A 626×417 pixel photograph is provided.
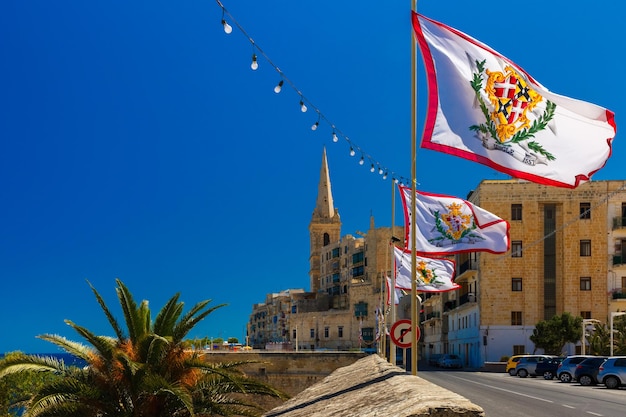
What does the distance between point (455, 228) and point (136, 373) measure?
28.1ft

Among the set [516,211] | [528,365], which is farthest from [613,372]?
[516,211]

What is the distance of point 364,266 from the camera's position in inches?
5059

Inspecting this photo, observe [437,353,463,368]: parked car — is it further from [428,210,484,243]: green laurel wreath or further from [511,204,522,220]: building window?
[428,210,484,243]: green laurel wreath

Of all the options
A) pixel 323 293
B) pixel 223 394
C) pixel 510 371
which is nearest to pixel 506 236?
pixel 223 394

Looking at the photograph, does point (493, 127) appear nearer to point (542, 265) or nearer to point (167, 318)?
point (167, 318)

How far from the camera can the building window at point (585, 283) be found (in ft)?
225

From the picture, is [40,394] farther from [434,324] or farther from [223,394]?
[434,324]

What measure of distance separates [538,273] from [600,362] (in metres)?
30.7

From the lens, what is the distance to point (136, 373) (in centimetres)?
1838

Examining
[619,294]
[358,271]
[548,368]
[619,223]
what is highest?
[619,223]

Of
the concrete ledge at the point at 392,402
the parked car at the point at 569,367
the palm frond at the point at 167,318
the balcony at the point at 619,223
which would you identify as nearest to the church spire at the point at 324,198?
the balcony at the point at 619,223

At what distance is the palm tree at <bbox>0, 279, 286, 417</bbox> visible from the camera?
18.3 metres

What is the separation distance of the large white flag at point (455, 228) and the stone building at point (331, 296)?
229 feet

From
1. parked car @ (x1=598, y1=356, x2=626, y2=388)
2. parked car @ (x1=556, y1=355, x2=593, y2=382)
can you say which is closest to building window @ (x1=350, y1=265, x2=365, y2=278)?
parked car @ (x1=556, y1=355, x2=593, y2=382)
